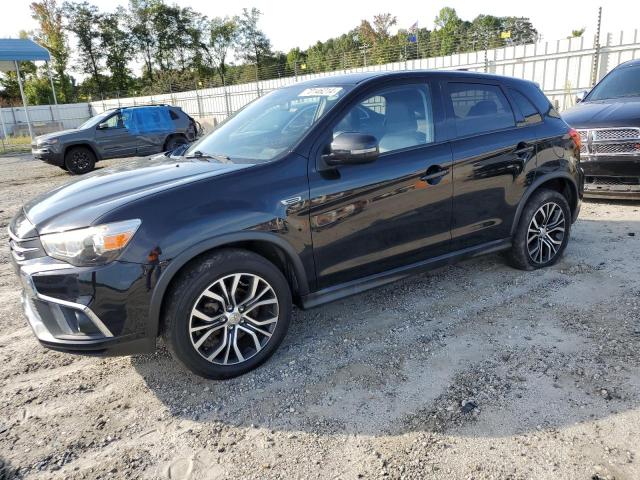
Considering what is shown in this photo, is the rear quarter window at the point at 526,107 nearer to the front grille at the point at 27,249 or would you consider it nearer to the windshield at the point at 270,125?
the windshield at the point at 270,125

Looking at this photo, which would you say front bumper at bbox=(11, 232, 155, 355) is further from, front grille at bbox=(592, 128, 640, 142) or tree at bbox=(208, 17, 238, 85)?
tree at bbox=(208, 17, 238, 85)

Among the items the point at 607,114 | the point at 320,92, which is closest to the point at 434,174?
the point at 320,92

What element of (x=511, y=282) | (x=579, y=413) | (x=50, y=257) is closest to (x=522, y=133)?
(x=511, y=282)

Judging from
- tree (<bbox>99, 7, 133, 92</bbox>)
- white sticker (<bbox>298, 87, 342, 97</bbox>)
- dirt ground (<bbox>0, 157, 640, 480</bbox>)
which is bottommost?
dirt ground (<bbox>0, 157, 640, 480</bbox>)

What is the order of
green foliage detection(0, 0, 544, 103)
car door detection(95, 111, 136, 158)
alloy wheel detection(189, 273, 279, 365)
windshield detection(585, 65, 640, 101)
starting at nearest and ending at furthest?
alloy wheel detection(189, 273, 279, 365) < windshield detection(585, 65, 640, 101) < car door detection(95, 111, 136, 158) < green foliage detection(0, 0, 544, 103)

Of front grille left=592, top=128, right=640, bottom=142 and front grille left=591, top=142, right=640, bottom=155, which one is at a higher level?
front grille left=592, top=128, right=640, bottom=142

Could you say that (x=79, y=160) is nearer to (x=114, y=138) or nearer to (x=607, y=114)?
(x=114, y=138)

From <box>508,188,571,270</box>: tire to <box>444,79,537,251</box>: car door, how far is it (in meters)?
0.21

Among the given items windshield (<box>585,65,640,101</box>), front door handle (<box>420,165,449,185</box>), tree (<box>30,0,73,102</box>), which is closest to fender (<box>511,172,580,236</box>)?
front door handle (<box>420,165,449,185</box>)

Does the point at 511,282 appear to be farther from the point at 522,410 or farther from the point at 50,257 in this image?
the point at 50,257

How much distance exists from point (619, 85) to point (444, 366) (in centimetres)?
646

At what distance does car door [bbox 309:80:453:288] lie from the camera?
10.4 feet

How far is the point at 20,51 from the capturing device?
20422 millimetres

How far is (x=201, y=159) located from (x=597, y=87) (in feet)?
22.6
